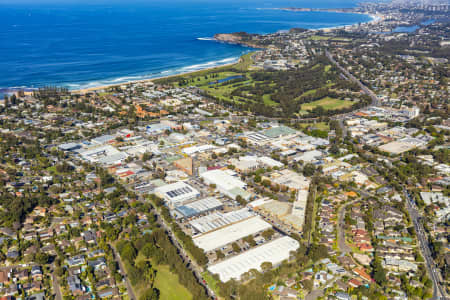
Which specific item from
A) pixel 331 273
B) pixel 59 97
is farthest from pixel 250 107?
pixel 331 273

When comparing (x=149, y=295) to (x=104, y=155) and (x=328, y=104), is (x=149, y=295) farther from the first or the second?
(x=328, y=104)

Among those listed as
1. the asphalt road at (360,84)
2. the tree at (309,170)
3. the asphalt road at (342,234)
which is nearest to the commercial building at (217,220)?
the asphalt road at (342,234)

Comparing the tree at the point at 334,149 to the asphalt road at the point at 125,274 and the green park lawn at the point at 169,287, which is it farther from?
the asphalt road at the point at 125,274

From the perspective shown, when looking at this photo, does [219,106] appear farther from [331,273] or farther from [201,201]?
[331,273]

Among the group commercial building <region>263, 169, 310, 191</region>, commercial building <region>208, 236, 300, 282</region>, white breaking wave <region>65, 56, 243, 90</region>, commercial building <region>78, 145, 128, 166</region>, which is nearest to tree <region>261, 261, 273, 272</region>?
commercial building <region>208, 236, 300, 282</region>

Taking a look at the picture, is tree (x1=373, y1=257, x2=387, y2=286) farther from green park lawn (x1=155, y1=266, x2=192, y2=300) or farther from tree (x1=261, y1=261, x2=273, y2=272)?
green park lawn (x1=155, y1=266, x2=192, y2=300)

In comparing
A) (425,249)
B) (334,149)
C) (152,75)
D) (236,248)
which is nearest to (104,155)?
(236,248)
